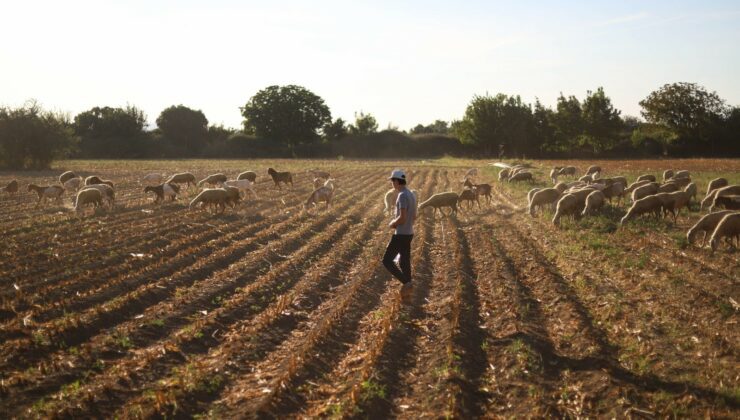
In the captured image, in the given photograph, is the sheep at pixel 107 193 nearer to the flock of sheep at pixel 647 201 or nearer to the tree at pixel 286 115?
the flock of sheep at pixel 647 201

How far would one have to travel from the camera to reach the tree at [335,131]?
86.8 meters

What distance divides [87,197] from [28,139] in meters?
32.8

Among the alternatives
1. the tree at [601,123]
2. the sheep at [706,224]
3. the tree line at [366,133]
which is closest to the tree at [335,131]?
the tree line at [366,133]

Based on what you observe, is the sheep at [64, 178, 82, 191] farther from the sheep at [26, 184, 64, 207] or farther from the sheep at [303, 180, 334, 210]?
the sheep at [303, 180, 334, 210]

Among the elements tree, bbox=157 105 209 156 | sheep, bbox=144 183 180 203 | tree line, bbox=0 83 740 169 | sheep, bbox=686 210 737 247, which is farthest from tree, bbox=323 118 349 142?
sheep, bbox=686 210 737 247

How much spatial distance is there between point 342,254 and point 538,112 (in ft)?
219

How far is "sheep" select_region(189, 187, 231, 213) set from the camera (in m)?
21.6

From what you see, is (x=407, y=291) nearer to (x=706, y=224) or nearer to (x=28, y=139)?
(x=706, y=224)

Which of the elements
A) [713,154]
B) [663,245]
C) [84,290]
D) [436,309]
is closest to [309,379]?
[436,309]

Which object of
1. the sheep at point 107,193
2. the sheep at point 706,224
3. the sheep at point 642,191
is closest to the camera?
the sheep at point 706,224

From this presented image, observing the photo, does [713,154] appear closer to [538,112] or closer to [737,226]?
[538,112]

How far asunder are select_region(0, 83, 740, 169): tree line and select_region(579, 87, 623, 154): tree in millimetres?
116

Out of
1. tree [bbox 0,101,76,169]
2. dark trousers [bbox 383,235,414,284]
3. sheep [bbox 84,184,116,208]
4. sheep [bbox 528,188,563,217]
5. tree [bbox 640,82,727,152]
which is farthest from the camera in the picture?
tree [bbox 640,82,727,152]

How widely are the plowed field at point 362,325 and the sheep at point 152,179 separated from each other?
46.2 ft
